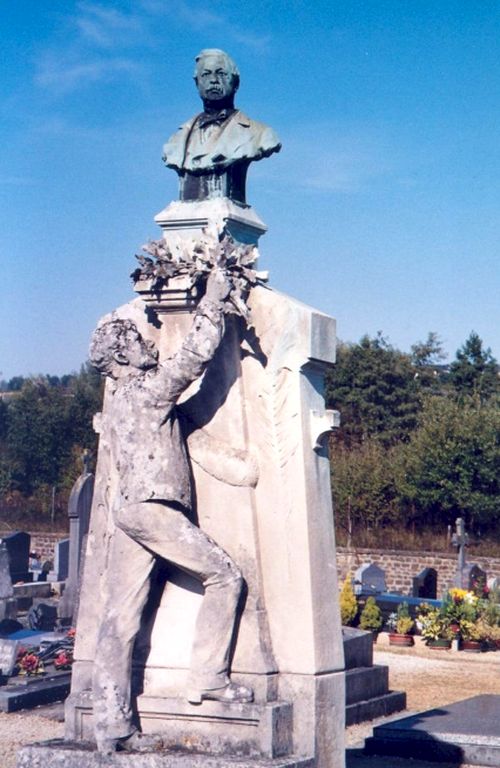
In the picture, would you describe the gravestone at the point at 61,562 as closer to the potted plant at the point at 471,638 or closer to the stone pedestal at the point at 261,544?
the potted plant at the point at 471,638

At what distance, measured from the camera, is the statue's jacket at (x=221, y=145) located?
285 inches

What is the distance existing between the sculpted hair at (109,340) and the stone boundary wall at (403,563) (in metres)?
25.5

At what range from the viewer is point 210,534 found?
6.66 metres

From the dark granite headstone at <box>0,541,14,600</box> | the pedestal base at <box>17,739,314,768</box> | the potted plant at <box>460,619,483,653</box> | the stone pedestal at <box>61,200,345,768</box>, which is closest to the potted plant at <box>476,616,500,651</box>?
the potted plant at <box>460,619,483,653</box>

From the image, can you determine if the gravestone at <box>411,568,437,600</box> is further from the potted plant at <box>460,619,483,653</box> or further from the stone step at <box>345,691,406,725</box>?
the stone step at <box>345,691,406,725</box>

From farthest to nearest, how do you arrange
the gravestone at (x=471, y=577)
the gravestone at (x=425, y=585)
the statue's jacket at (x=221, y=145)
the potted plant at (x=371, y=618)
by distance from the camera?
the gravestone at (x=425, y=585) < the gravestone at (x=471, y=577) < the potted plant at (x=371, y=618) < the statue's jacket at (x=221, y=145)

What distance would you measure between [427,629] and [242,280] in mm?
13849

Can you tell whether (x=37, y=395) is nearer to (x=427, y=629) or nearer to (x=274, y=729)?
(x=427, y=629)

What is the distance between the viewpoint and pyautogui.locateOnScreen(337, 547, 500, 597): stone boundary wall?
1251 inches

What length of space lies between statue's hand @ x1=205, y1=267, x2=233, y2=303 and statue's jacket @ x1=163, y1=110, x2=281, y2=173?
3.46 ft

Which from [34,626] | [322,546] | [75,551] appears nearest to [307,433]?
[322,546]

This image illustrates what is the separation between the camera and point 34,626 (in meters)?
18.7

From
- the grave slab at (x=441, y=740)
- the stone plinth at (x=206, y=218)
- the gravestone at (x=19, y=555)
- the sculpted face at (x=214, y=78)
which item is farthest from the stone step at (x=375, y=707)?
the gravestone at (x=19, y=555)

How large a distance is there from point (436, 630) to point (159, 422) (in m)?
13.7
